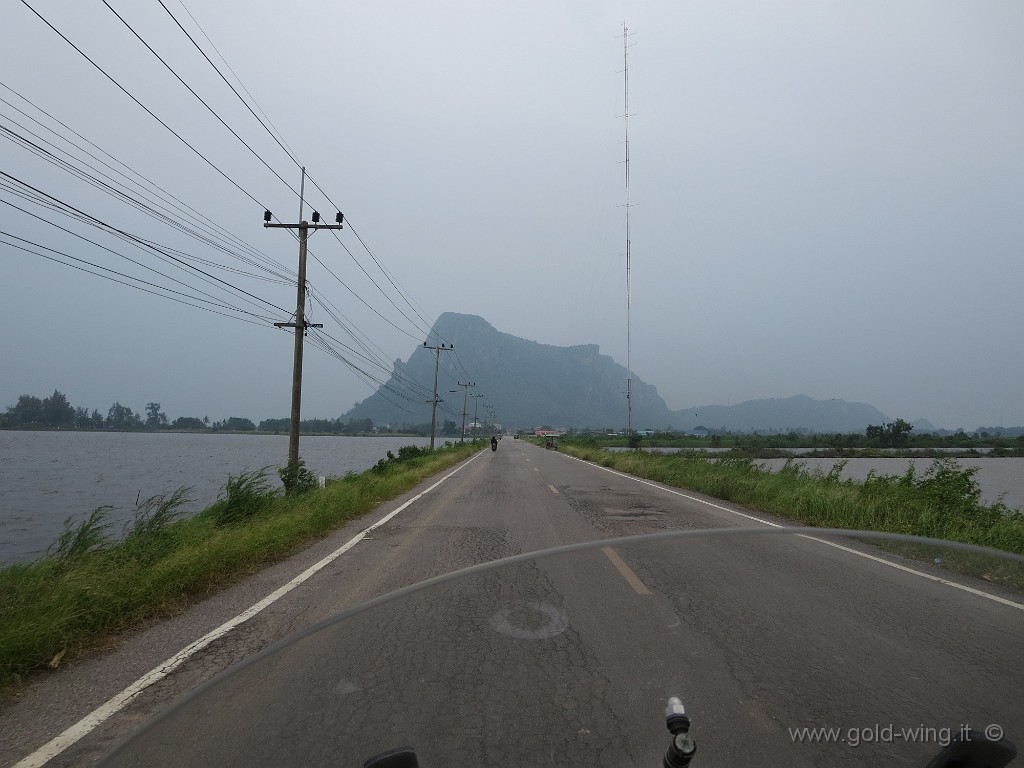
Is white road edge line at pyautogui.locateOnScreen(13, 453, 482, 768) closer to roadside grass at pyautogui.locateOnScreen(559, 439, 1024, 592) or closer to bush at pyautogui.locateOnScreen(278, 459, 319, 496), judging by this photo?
roadside grass at pyautogui.locateOnScreen(559, 439, 1024, 592)

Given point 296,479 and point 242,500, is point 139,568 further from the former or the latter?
point 296,479

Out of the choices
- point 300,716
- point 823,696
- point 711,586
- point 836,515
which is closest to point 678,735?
point 823,696

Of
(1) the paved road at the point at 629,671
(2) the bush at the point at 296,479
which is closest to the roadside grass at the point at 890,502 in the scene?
(1) the paved road at the point at 629,671

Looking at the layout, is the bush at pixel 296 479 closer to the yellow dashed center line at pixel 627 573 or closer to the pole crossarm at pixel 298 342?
the pole crossarm at pixel 298 342

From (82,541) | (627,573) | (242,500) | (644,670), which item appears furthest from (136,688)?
(242,500)

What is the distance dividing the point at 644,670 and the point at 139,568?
6379 millimetres

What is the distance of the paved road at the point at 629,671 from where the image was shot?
1803 millimetres

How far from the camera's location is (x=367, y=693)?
6.88 feet

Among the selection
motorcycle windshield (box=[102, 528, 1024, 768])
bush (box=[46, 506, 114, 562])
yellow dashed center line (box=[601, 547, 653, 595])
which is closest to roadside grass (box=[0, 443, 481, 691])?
bush (box=[46, 506, 114, 562])

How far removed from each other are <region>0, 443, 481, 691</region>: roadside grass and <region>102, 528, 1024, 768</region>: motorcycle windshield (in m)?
3.39

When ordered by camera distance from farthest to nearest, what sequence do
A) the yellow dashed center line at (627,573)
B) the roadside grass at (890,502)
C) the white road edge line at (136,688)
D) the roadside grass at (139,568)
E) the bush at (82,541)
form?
the roadside grass at (890,502)
the bush at (82,541)
the roadside grass at (139,568)
the white road edge line at (136,688)
the yellow dashed center line at (627,573)

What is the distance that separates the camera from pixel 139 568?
6516 millimetres

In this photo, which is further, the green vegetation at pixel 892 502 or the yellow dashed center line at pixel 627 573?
the green vegetation at pixel 892 502

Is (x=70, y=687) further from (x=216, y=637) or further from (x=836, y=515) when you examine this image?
(x=836, y=515)
